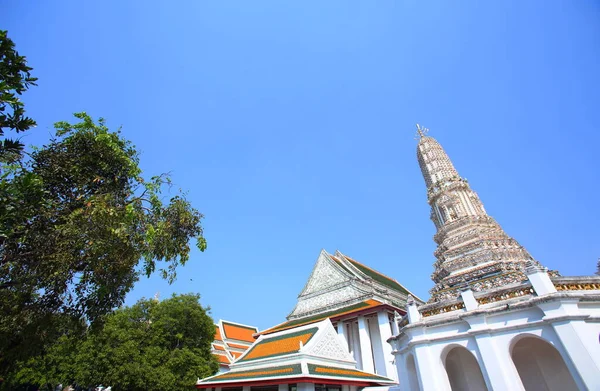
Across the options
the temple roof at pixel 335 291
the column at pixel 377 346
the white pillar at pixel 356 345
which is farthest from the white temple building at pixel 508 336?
the temple roof at pixel 335 291

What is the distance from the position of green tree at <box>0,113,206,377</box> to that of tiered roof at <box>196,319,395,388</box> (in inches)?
254

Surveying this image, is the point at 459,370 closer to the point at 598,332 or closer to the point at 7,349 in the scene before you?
the point at 598,332

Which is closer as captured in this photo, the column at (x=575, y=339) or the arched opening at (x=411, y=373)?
the column at (x=575, y=339)

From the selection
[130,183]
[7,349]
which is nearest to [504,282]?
[130,183]

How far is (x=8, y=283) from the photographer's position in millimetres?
6621

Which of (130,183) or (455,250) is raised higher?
(455,250)

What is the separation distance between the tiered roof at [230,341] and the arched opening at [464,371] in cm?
1927

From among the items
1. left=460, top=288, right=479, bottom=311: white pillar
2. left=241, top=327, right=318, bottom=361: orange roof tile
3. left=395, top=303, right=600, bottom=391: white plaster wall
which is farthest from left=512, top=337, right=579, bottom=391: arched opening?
left=241, top=327, right=318, bottom=361: orange roof tile

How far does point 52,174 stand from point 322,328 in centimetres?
1211

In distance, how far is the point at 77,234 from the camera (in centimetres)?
646

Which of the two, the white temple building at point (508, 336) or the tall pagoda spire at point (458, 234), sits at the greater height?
the tall pagoda spire at point (458, 234)

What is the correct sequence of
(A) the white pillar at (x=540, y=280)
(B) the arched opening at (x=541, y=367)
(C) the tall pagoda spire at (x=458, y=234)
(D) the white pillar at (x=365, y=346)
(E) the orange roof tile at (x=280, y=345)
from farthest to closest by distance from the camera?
(D) the white pillar at (x=365, y=346), (C) the tall pagoda spire at (x=458, y=234), (E) the orange roof tile at (x=280, y=345), (B) the arched opening at (x=541, y=367), (A) the white pillar at (x=540, y=280)

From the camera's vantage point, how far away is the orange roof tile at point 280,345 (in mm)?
13453

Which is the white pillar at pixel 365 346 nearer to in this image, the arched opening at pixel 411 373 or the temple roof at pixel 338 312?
the temple roof at pixel 338 312
